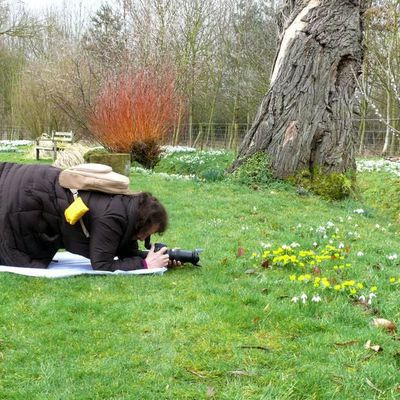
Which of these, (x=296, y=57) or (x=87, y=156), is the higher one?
(x=296, y=57)

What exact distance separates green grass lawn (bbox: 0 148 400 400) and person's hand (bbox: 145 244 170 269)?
14 cm

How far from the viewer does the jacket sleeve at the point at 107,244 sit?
170 inches

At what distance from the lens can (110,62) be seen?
25.0 m

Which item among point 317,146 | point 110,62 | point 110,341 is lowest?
point 110,341

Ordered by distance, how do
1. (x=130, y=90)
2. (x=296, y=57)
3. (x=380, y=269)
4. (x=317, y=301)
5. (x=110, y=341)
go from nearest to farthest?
(x=110, y=341) < (x=317, y=301) < (x=380, y=269) < (x=296, y=57) < (x=130, y=90)

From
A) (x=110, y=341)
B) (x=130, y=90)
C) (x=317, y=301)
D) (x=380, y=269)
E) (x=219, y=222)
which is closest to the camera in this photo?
(x=110, y=341)

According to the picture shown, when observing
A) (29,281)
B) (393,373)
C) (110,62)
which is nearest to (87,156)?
(29,281)

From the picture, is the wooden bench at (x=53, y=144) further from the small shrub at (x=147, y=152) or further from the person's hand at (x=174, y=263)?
the person's hand at (x=174, y=263)

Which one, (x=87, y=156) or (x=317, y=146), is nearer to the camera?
(x=317, y=146)

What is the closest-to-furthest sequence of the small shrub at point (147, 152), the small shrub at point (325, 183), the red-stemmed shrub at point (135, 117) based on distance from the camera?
the small shrub at point (325, 183)
the red-stemmed shrub at point (135, 117)
the small shrub at point (147, 152)

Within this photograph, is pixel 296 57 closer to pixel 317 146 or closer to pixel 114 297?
pixel 317 146

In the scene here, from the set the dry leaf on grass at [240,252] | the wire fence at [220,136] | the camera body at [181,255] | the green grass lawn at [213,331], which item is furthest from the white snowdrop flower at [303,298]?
the wire fence at [220,136]

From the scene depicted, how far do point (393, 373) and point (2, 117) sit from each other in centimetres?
3504

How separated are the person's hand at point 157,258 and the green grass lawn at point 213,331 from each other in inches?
5.6
